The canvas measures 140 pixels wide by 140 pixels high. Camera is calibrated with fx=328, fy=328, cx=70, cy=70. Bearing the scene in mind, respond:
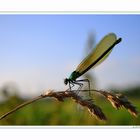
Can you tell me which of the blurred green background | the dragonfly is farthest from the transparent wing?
the blurred green background

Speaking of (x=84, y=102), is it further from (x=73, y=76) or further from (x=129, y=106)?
(x=73, y=76)

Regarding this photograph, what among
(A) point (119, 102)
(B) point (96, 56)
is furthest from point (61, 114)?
(A) point (119, 102)

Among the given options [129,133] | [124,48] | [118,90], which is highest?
[124,48]

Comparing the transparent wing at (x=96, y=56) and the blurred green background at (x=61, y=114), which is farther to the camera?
the blurred green background at (x=61, y=114)

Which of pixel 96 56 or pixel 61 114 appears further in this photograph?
pixel 61 114

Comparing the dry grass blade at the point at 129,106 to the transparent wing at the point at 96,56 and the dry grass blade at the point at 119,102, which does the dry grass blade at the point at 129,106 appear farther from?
the transparent wing at the point at 96,56

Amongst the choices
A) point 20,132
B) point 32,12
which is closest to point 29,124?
point 20,132

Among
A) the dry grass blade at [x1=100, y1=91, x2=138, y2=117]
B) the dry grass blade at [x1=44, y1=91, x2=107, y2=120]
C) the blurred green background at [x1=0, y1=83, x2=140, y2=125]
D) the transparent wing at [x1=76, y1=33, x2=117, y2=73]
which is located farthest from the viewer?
the blurred green background at [x1=0, y1=83, x2=140, y2=125]

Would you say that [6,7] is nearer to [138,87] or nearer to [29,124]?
[29,124]

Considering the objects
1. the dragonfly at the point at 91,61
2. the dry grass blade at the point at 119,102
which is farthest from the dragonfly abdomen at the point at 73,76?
the dry grass blade at the point at 119,102

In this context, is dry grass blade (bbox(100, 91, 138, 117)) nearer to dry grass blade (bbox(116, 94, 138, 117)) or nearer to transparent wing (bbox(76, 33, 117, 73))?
dry grass blade (bbox(116, 94, 138, 117))

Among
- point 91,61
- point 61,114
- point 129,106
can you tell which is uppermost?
point 91,61
